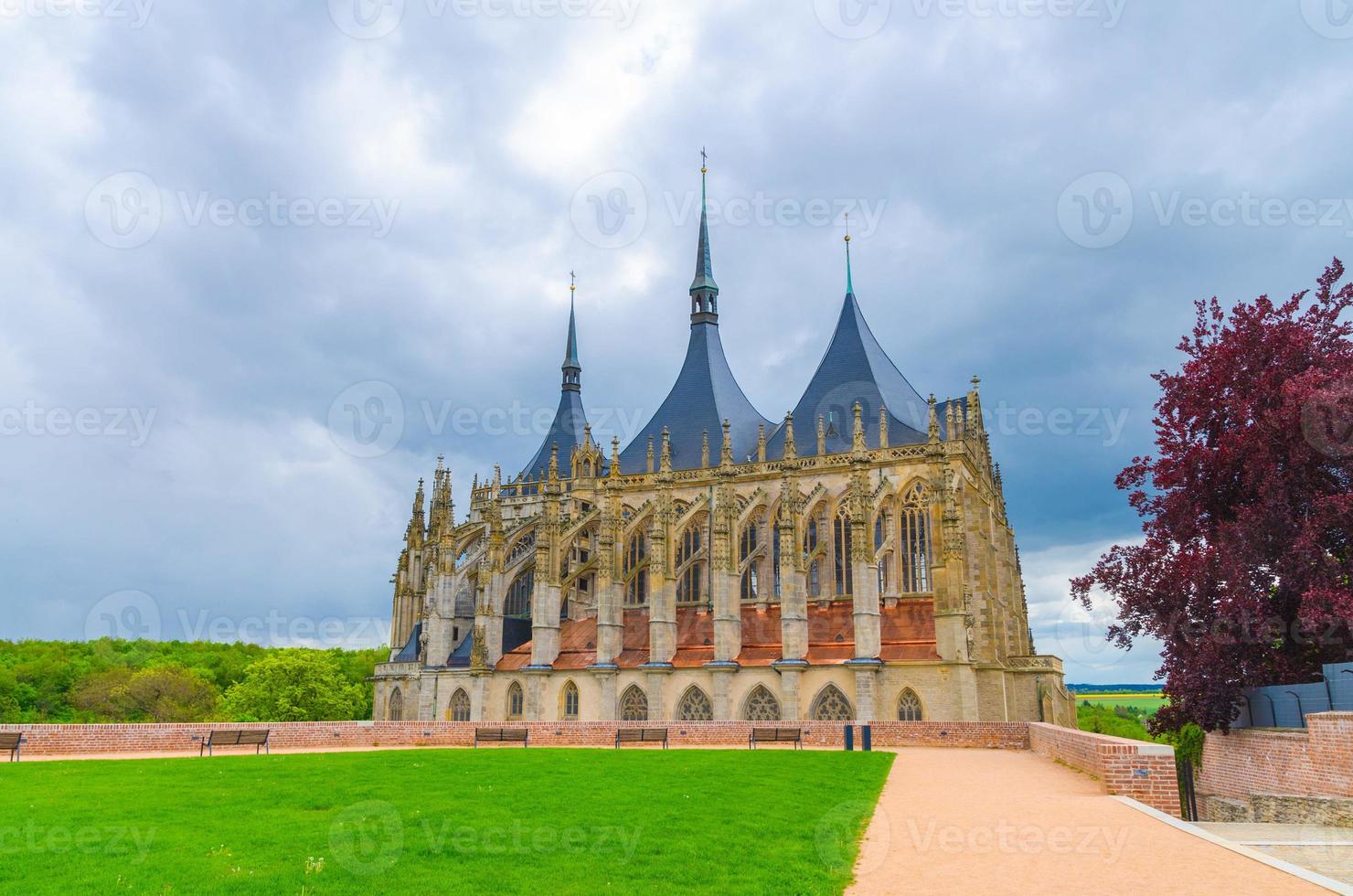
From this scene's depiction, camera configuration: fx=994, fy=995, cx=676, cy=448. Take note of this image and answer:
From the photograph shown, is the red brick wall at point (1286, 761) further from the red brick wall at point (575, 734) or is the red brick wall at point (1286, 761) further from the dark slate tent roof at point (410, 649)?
the dark slate tent roof at point (410, 649)

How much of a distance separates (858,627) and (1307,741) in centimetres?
2031

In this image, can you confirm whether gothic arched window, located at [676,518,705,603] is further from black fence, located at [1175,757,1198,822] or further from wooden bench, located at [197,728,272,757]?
black fence, located at [1175,757,1198,822]

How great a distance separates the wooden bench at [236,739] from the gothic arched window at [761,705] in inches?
713

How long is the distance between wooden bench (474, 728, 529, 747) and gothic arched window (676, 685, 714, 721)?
11.3 m

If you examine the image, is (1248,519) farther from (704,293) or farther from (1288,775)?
(704,293)

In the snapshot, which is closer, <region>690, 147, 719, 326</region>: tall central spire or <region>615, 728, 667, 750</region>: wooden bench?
<region>615, 728, 667, 750</region>: wooden bench

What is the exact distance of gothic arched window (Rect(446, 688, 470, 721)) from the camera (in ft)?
144

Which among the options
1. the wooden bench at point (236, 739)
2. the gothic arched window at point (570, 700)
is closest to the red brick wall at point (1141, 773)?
the wooden bench at point (236, 739)

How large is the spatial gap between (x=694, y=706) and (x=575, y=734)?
36.5 ft

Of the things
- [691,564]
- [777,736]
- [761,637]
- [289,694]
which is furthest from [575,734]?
[289,694]

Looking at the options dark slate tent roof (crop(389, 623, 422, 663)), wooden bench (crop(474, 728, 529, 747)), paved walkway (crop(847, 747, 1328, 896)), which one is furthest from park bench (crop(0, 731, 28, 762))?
dark slate tent roof (crop(389, 623, 422, 663))

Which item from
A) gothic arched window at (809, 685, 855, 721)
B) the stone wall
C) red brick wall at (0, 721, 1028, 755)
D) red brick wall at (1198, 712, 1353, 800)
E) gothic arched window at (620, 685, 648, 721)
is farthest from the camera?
gothic arched window at (620, 685, 648, 721)

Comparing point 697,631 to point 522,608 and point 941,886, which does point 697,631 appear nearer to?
point 522,608

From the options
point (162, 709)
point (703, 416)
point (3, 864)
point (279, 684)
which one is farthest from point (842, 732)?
point (162, 709)
